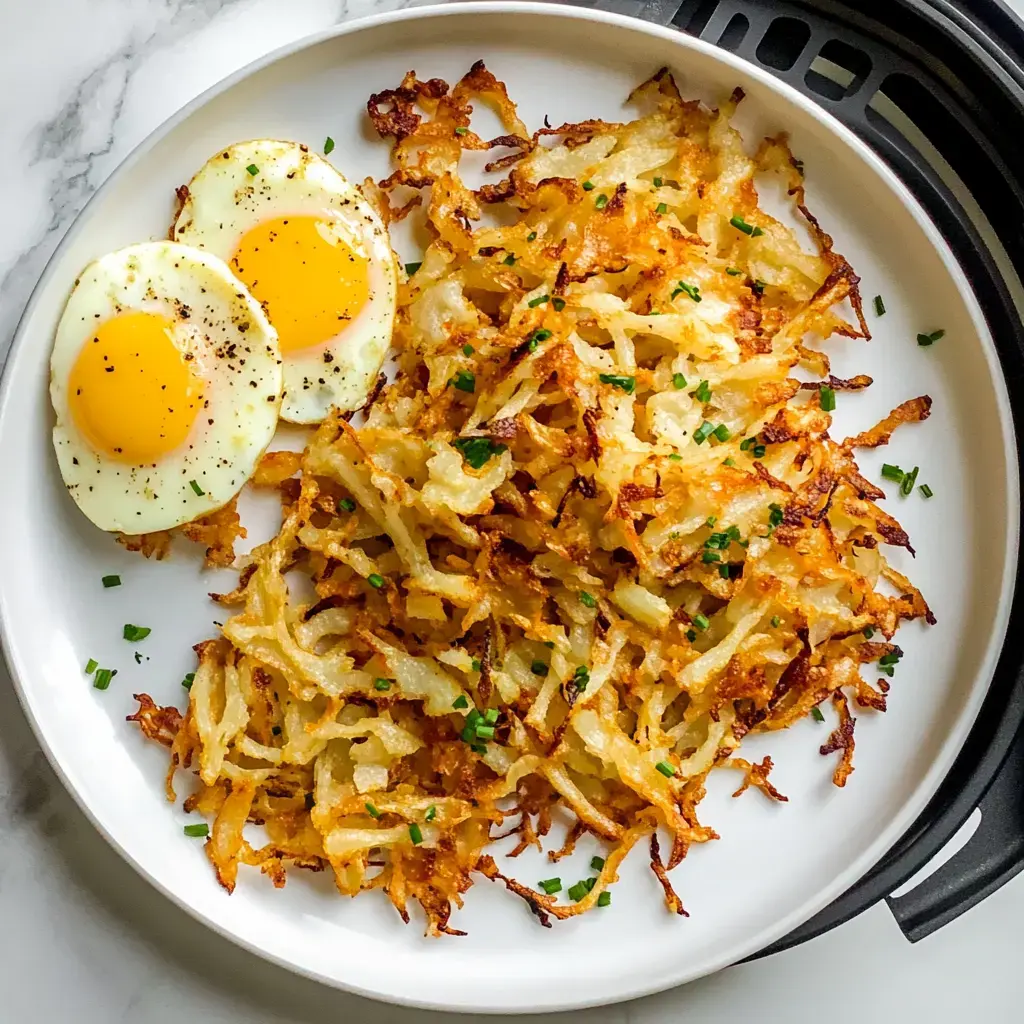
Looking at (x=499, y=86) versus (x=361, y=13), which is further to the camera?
(x=361, y=13)

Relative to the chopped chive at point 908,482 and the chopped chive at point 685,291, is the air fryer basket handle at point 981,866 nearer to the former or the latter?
the chopped chive at point 908,482

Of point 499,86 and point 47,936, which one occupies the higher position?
point 499,86

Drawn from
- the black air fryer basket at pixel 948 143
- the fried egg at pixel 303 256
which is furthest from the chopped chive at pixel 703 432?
the black air fryer basket at pixel 948 143

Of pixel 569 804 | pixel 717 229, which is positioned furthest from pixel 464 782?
pixel 717 229

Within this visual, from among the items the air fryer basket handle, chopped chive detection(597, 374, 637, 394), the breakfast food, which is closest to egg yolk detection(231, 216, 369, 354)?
the breakfast food

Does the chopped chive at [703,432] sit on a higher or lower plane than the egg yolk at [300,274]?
higher

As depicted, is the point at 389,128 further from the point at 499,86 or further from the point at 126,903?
the point at 126,903

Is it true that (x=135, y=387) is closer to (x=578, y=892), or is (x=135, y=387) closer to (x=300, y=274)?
(x=300, y=274)

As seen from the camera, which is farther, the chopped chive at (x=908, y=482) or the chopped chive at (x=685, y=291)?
the chopped chive at (x=908, y=482)
